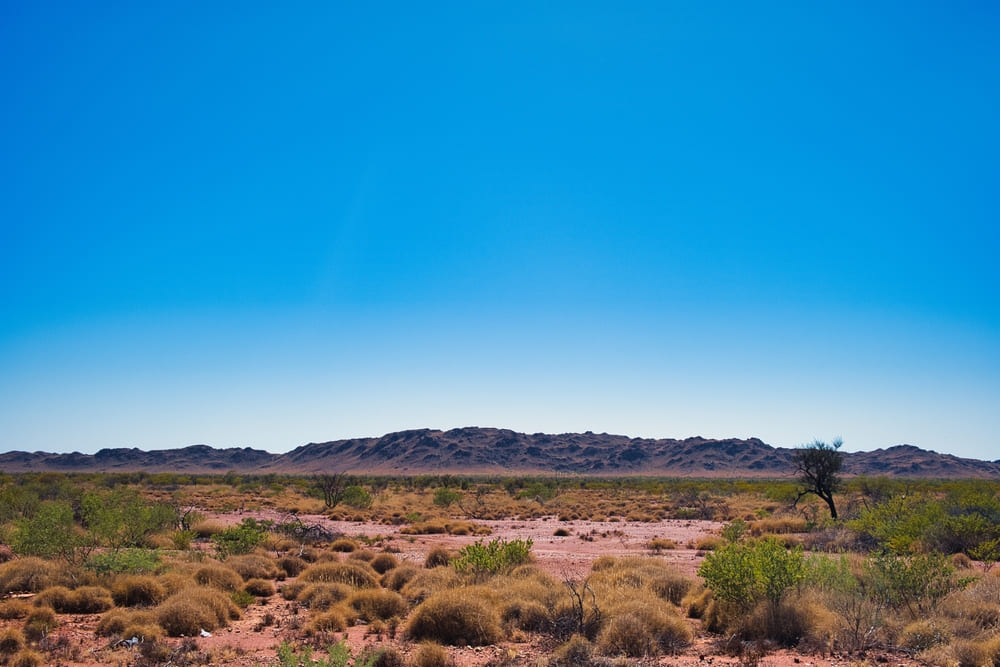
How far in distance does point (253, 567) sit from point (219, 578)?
1893 millimetres

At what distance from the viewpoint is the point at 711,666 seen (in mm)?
9719

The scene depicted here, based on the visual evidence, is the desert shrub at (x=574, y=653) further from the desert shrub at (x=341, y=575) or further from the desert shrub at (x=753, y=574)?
the desert shrub at (x=341, y=575)

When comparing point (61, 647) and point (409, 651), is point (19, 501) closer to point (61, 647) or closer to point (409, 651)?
point (61, 647)

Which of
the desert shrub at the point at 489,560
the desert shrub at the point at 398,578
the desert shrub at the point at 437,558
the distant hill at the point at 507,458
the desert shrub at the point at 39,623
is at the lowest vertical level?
the distant hill at the point at 507,458

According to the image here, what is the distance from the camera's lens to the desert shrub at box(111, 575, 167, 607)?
537 inches

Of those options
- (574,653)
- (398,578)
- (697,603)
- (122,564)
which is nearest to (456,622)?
(574,653)

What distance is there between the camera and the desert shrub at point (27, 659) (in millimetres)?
9578

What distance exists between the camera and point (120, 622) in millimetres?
11594

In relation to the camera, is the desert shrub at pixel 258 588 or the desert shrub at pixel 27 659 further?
the desert shrub at pixel 258 588

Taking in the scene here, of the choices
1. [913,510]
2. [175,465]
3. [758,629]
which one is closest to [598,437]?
[175,465]

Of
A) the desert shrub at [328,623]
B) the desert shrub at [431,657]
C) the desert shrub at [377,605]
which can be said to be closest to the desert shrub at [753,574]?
the desert shrub at [431,657]

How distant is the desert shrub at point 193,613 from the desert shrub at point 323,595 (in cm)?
159

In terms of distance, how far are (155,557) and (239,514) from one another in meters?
23.9

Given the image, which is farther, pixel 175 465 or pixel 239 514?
pixel 175 465
